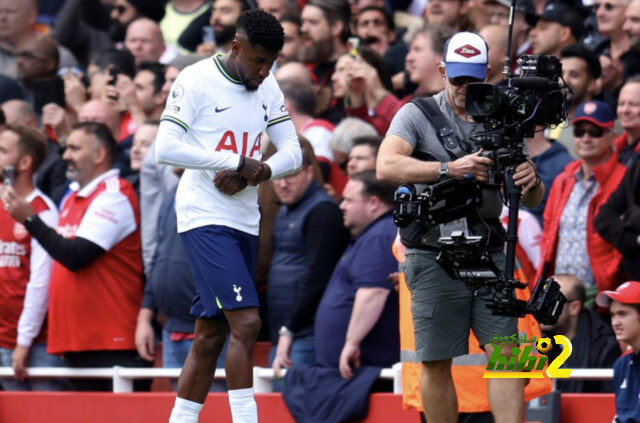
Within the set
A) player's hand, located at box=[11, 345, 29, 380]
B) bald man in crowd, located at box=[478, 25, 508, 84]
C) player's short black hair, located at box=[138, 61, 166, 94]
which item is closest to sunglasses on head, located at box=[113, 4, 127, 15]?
player's short black hair, located at box=[138, 61, 166, 94]

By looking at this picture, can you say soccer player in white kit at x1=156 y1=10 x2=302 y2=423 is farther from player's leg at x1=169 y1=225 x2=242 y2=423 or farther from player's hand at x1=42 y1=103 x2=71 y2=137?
player's hand at x1=42 y1=103 x2=71 y2=137

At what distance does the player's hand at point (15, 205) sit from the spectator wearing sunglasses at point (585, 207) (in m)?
3.80

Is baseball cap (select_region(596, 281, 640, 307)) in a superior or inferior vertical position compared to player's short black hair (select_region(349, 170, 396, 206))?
inferior

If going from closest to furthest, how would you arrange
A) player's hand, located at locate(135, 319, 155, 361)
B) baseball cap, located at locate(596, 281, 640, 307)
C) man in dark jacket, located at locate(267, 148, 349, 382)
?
baseball cap, located at locate(596, 281, 640, 307), man in dark jacket, located at locate(267, 148, 349, 382), player's hand, located at locate(135, 319, 155, 361)

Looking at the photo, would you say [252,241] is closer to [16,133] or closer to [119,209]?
[119,209]

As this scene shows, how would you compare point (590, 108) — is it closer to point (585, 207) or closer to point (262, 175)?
point (585, 207)

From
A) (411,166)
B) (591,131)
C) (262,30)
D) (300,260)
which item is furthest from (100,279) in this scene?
(591,131)

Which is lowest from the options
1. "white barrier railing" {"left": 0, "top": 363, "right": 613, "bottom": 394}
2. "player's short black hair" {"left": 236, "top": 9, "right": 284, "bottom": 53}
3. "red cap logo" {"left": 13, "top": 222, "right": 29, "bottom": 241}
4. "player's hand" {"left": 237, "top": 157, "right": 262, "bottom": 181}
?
"white barrier railing" {"left": 0, "top": 363, "right": 613, "bottom": 394}

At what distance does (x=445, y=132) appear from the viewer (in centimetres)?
748

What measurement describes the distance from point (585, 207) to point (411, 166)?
2606 mm

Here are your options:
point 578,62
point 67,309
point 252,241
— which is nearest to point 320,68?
point 578,62

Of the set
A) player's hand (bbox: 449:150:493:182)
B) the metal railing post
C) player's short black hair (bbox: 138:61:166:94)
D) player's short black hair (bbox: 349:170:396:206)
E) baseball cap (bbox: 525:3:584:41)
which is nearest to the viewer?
player's hand (bbox: 449:150:493:182)

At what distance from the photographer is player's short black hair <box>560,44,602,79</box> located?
10.6m

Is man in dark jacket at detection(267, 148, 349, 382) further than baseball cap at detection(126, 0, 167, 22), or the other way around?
baseball cap at detection(126, 0, 167, 22)
